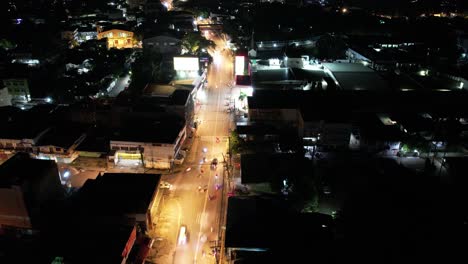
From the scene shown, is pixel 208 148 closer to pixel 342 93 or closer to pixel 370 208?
pixel 370 208

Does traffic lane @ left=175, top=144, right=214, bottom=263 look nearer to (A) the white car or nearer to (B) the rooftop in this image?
(A) the white car

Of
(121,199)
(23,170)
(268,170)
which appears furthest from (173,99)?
(23,170)

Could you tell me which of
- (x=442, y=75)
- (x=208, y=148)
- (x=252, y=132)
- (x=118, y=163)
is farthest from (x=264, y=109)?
(x=442, y=75)

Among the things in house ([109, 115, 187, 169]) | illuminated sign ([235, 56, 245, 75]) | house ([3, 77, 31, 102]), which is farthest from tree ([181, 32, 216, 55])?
house ([109, 115, 187, 169])

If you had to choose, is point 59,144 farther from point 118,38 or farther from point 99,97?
point 118,38

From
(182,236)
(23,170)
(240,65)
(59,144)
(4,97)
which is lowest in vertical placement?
(182,236)
